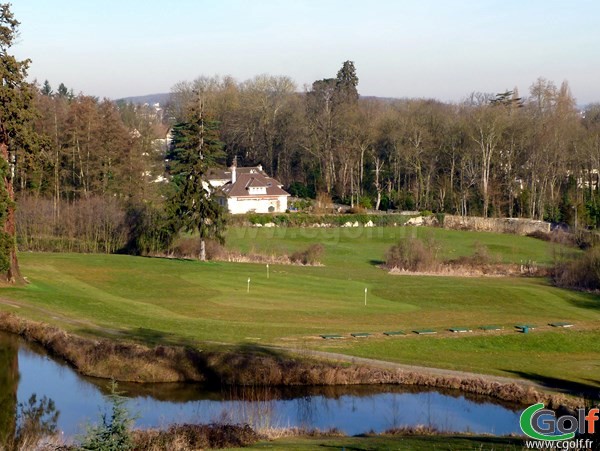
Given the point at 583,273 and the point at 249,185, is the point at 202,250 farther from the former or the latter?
the point at 249,185

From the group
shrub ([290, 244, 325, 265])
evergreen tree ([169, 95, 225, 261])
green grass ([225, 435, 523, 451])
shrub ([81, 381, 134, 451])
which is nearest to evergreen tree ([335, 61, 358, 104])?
shrub ([290, 244, 325, 265])

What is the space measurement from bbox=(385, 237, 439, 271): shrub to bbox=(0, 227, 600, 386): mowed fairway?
181 cm

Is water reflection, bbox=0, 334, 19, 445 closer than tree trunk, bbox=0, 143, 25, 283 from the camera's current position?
Yes

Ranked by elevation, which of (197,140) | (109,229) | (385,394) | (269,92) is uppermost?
(269,92)

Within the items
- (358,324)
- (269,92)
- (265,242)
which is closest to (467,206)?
(265,242)

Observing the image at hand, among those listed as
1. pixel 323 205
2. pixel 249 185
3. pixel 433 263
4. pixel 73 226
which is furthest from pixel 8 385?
pixel 249 185

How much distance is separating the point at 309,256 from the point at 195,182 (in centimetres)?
1033

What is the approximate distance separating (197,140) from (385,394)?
96.6 ft

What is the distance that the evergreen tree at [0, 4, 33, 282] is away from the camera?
127 ft

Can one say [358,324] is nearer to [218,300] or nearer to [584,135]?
[218,300]

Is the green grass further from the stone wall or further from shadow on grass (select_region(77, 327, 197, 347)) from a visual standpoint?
the stone wall

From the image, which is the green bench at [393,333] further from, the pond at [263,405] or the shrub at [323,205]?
the shrub at [323,205]

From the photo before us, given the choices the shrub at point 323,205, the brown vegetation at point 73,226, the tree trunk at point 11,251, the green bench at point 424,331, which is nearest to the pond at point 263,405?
the green bench at point 424,331

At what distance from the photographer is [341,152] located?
9188cm
